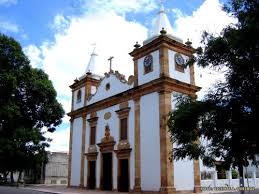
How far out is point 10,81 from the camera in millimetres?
23734

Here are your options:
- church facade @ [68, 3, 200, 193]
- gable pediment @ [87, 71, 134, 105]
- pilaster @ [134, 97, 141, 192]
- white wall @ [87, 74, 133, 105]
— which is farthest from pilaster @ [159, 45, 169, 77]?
white wall @ [87, 74, 133, 105]

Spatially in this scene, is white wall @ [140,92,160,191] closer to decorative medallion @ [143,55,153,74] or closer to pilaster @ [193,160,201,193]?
decorative medallion @ [143,55,153,74]

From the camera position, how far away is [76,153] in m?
30.2

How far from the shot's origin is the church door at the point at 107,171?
25253 millimetres

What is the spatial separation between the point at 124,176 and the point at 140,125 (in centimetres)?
378

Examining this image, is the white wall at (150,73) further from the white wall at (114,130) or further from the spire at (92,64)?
the spire at (92,64)

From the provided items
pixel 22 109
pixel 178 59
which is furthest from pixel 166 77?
pixel 22 109

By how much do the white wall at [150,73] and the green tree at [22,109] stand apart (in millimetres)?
8574

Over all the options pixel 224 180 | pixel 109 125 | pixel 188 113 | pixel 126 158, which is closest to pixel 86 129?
pixel 109 125

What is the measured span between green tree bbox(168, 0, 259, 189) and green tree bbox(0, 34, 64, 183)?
1821 cm

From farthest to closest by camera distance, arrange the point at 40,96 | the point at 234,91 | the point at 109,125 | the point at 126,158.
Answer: the point at 40,96 < the point at 109,125 < the point at 126,158 < the point at 234,91

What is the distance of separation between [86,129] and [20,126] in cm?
535

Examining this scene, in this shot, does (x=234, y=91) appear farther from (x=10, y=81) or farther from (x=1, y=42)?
(x=1, y=42)

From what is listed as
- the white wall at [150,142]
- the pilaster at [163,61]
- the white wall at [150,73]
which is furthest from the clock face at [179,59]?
the white wall at [150,142]
